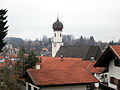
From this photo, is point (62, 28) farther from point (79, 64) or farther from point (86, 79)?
point (86, 79)

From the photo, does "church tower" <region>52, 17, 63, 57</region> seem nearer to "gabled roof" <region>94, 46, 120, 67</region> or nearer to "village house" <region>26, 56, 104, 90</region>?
"village house" <region>26, 56, 104, 90</region>

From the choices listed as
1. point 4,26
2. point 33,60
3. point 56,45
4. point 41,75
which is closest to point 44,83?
point 41,75

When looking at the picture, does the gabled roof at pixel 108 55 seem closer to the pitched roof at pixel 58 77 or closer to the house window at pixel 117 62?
the house window at pixel 117 62

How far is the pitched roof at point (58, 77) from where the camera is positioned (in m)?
14.1

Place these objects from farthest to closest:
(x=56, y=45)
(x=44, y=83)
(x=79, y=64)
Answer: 1. (x=56, y=45)
2. (x=79, y=64)
3. (x=44, y=83)

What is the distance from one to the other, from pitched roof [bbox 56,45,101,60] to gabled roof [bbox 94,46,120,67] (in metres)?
44.9

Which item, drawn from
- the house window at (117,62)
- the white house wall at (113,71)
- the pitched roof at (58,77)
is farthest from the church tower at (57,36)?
the house window at (117,62)

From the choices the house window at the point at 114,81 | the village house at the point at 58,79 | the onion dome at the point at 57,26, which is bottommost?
the village house at the point at 58,79

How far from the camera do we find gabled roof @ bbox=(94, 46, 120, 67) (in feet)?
29.0

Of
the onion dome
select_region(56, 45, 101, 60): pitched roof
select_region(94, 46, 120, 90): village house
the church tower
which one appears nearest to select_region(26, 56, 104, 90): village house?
select_region(94, 46, 120, 90): village house

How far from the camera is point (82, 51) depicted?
5956cm

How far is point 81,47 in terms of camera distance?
201 ft

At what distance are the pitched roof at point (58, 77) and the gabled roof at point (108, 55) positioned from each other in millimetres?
4711

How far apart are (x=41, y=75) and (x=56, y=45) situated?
57.3 metres
